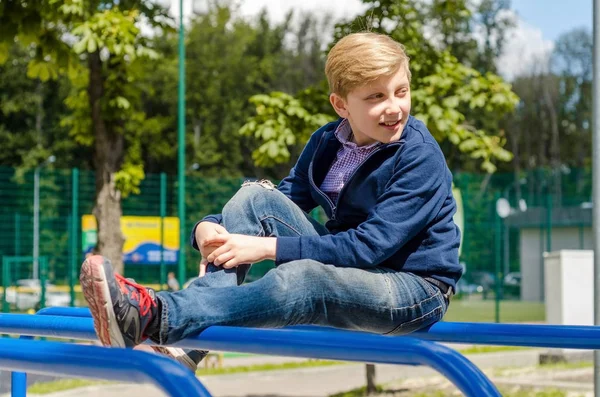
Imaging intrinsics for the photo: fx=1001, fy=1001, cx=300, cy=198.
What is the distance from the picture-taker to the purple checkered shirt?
7.90 ft

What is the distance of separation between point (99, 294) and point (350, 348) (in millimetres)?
482

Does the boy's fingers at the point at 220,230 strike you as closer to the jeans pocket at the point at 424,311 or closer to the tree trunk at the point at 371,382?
the jeans pocket at the point at 424,311

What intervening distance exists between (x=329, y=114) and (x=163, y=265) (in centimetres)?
600

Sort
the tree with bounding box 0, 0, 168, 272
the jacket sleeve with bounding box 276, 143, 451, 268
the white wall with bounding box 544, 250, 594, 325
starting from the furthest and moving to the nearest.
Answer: the white wall with bounding box 544, 250, 594, 325 → the tree with bounding box 0, 0, 168, 272 → the jacket sleeve with bounding box 276, 143, 451, 268

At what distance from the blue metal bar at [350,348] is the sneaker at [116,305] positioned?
0.28ft

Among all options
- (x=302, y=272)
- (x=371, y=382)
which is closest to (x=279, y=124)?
(x=371, y=382)

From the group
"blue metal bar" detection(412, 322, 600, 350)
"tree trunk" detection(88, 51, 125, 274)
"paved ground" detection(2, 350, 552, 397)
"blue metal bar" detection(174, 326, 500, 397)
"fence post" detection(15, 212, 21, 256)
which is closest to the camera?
"blue metal bar" detection(174, 326, 500, 397)

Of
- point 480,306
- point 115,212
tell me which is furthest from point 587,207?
point 115,212

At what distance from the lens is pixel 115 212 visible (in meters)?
Answer: 11.1

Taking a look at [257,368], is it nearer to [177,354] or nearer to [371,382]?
[371,382]

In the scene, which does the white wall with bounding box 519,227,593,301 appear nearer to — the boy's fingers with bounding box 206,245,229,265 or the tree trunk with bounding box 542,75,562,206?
the boy's fingers with bounding box 206,245,229,265

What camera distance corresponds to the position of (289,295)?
2.03 metres

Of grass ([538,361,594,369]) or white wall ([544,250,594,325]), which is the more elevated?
white wall ([544,250,594,325])

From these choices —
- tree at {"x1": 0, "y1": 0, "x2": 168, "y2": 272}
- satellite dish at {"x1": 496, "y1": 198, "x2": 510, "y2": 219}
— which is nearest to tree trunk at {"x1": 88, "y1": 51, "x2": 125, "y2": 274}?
tree at {"x1": 0, "y1": 0, "x2": 168, "y2": 272}
